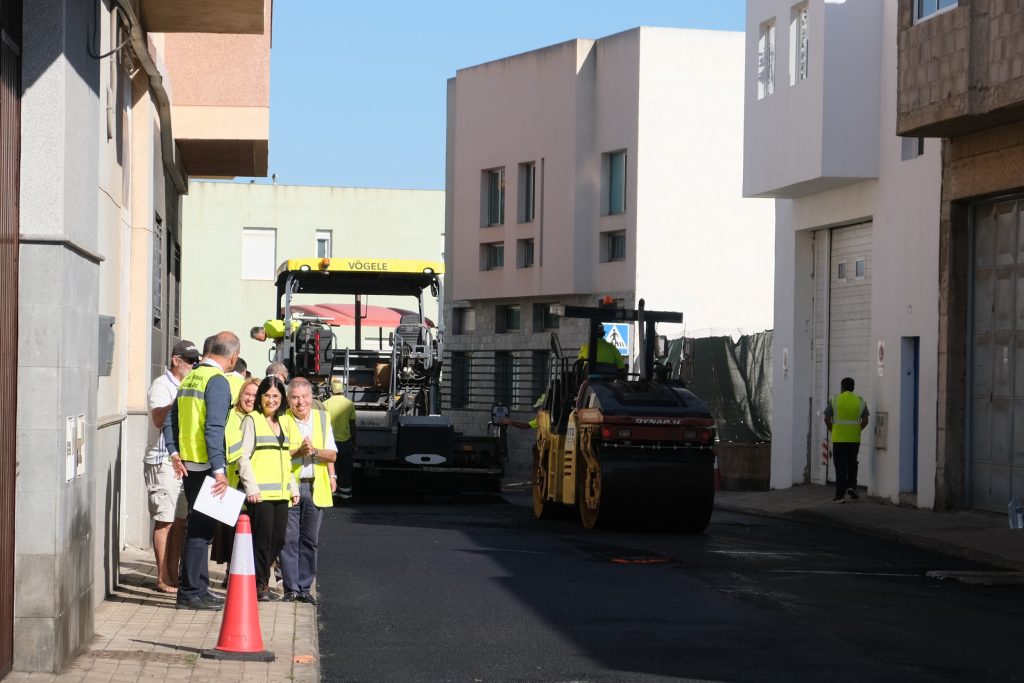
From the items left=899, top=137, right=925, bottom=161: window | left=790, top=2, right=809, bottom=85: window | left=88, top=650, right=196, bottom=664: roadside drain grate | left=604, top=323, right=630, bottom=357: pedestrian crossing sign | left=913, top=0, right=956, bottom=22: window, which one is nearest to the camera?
left=88, top=650, right=196, bottom=664: roadside drain grate

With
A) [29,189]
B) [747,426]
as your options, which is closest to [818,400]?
[747,426]

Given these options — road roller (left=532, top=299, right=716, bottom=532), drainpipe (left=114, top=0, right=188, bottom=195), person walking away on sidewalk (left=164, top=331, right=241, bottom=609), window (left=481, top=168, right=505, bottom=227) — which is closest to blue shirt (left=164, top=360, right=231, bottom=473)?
person walking away on sidewalk (left=164, top=331, right=241, bottom=609)

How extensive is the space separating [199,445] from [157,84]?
5.31 m

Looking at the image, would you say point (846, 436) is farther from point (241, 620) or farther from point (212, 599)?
point (241, 620)

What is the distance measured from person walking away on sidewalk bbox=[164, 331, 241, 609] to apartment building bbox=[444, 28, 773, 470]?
26.6m

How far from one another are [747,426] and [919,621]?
61.9ft

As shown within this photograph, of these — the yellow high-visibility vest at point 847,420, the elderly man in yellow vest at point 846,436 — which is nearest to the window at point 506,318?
the elderly man in yellow vest at point 846,436

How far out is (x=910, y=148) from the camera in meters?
23.4

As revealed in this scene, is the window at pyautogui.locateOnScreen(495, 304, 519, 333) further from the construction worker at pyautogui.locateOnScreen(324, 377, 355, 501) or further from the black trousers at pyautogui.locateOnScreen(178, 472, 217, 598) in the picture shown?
the black trousers at pyautogui.locateOnScreen(178, 472, 217, 598)

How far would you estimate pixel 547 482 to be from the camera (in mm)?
20047

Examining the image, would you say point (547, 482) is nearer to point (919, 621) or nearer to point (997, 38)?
point (997, 38)

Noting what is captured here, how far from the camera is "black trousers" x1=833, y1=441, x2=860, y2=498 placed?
914 inches

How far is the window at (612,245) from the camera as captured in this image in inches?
1524

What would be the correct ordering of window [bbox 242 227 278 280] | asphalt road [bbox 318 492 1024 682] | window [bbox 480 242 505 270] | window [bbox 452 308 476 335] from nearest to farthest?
asphalt road [bbox 318 492 1024 682] → window [bbox 480 242 505 270] → window [bbox 452 308 476 335] → window [bbox 242 227 278 280]
